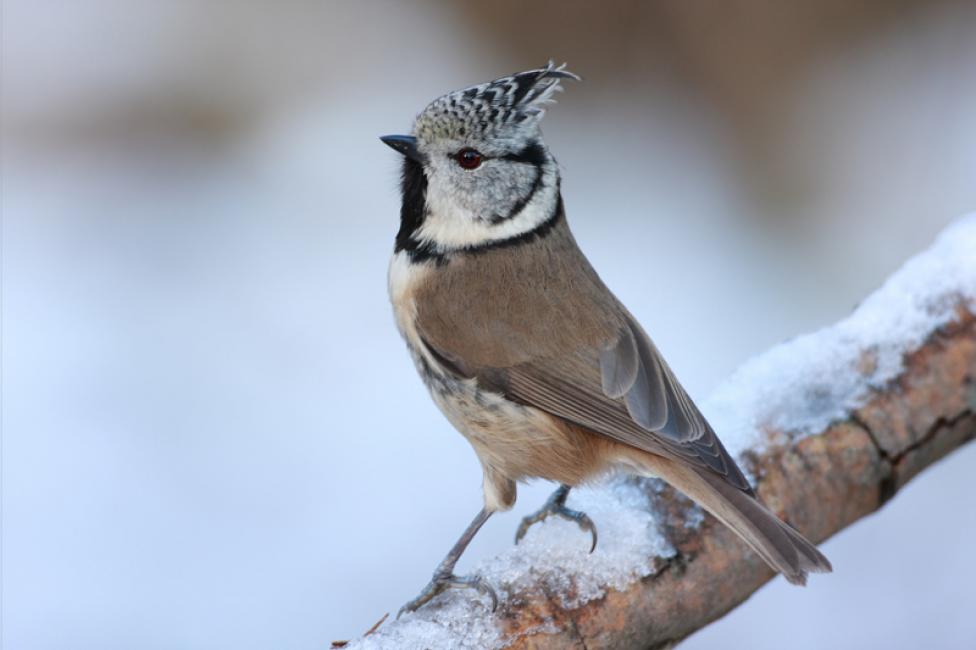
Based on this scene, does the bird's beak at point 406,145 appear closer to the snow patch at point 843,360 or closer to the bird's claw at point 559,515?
the bird's claw at point 559,515

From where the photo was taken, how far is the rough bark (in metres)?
3.00

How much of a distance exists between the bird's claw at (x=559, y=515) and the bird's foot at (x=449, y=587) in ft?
0.96

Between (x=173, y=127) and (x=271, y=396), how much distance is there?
2.12 metres

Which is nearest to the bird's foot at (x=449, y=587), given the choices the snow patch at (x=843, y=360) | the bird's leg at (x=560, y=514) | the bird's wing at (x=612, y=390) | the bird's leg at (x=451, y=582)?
the bird's leg at (x=451, y=582)

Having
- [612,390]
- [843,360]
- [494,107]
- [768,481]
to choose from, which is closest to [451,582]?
[612,390]

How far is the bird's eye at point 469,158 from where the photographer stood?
3443 mm

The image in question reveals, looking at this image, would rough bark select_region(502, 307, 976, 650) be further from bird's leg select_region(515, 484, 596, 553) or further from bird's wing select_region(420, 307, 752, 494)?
bird's wing select_region(420, 307, 752, 494)

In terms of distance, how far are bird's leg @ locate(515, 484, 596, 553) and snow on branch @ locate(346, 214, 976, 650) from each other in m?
0.03

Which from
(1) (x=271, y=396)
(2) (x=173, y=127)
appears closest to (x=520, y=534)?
(1) (x=271, y=396)

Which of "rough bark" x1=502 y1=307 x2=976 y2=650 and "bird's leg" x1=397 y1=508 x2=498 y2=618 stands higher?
"bird's leg" x1=397 y1=508 x2=498 y2=618

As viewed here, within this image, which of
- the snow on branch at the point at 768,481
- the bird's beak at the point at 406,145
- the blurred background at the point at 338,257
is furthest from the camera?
the blurred background at the point at 338,257

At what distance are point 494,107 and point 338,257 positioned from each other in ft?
10.2

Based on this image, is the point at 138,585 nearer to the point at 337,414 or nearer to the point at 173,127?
the point at 337,414

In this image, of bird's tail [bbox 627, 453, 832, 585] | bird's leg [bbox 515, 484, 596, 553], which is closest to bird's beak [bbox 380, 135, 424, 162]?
bird's leg [bbox 515, 484, 596, 553]
